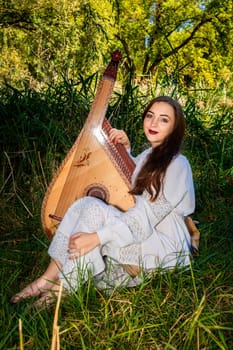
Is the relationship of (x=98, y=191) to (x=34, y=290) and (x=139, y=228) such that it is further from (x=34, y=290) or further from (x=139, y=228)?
(x=34, y=290)

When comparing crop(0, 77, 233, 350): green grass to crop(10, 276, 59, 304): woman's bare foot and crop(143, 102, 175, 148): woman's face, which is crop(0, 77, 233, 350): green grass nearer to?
crop(10, 276, 59, 304): woman's bare foot

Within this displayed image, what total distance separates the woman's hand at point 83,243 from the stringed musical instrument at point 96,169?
35 centimetres

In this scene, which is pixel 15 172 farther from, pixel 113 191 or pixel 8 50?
pixel 8 50

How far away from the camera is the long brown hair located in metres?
2.49

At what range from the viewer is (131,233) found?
241 cm

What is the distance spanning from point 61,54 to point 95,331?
553cm

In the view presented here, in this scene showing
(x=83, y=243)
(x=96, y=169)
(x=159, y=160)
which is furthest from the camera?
(x=96, y=169)

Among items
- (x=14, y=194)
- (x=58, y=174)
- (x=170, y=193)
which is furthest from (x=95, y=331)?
(x=14, y=194)

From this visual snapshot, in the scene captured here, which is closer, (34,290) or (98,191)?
(34,290)

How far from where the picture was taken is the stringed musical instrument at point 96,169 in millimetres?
2678

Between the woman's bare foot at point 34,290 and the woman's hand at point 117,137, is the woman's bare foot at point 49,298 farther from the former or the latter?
the woman's hand at point 117,137

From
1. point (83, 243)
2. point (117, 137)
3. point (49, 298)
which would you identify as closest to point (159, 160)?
point (117, 137)

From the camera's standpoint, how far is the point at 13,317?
91.8 inches

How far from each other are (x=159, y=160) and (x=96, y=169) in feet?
1.08
